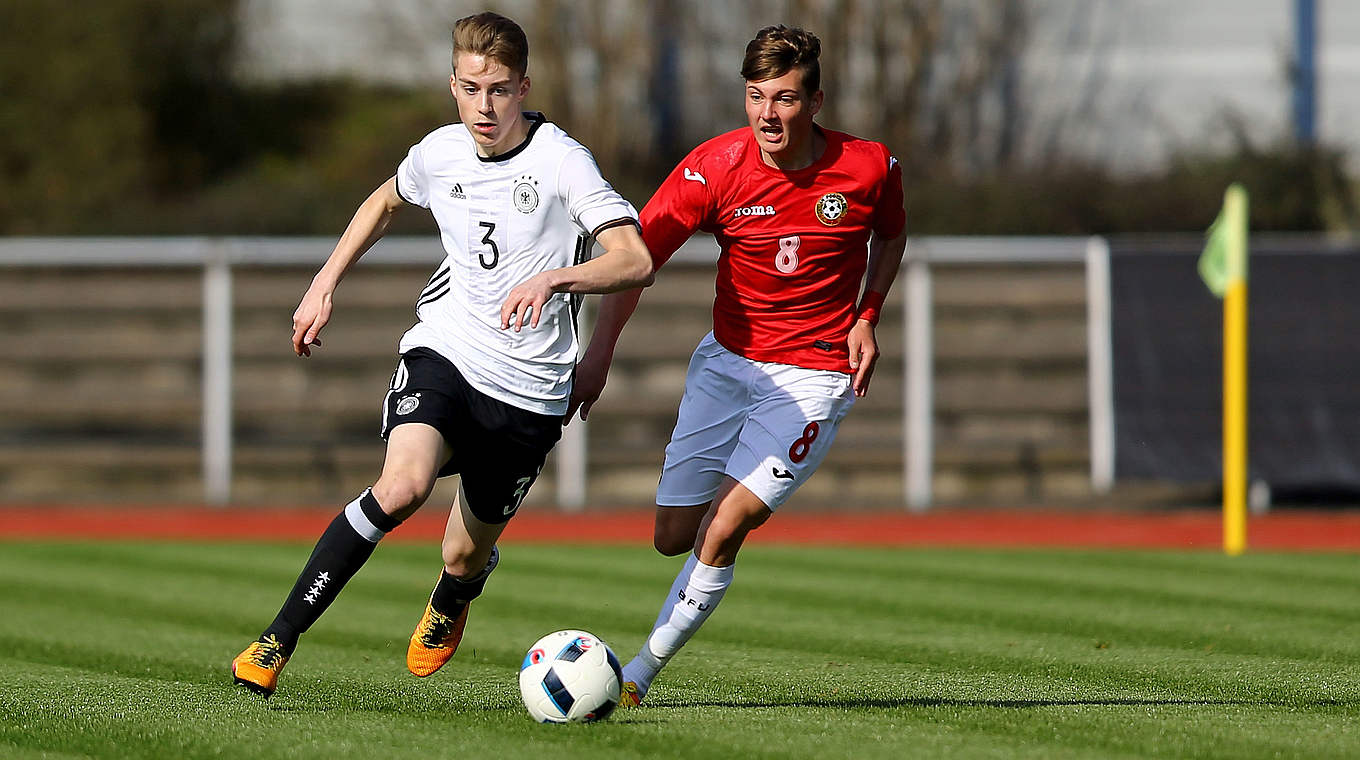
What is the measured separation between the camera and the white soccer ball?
5.66 meters

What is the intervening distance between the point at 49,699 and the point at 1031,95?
16653mm

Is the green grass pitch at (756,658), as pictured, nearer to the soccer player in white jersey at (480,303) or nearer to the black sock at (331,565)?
the black sock at (331,565)

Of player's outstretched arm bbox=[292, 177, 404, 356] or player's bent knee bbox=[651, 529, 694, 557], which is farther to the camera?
player's bent knee bbox=[651, 529, 694, 557]

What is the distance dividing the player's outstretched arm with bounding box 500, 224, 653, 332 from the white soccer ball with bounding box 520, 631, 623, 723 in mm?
1018

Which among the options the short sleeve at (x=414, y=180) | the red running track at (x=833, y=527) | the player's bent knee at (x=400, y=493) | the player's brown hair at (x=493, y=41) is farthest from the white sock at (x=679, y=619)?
the red running track at (x=833, y=527)

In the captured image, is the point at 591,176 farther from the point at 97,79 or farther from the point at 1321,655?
the point at 97,79

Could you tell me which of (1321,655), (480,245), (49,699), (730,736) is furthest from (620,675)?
(1321,655)

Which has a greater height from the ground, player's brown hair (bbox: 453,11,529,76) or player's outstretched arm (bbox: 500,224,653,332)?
player's brown hair (bbox: 453,11,529,76)

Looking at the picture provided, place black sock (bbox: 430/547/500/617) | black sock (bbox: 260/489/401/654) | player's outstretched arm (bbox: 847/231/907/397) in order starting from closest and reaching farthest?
black sock (bbox: 260/489/401/654) < player's outstretched arm (bbox: 847/231/907/397) < black sock (bbox: 430/547/500/617)

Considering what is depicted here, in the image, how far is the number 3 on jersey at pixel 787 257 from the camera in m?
6.27

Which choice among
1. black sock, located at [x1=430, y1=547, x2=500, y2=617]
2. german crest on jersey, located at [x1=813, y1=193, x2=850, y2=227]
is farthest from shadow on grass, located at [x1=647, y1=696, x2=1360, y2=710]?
german crest on jersey, located at [x1=813, y1=193, x2=850, y2=227]

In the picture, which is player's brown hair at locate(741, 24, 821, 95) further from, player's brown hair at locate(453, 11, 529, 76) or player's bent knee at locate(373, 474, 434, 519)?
player's bent knee at locate(373, 474, 434, 519)

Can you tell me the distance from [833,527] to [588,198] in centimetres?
922

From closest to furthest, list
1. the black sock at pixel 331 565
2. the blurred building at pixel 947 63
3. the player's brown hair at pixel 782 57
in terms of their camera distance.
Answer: the black sock at pixel 331 565
the player's brown hair at pixel 782 57
the blurred building at pixel 947 63
